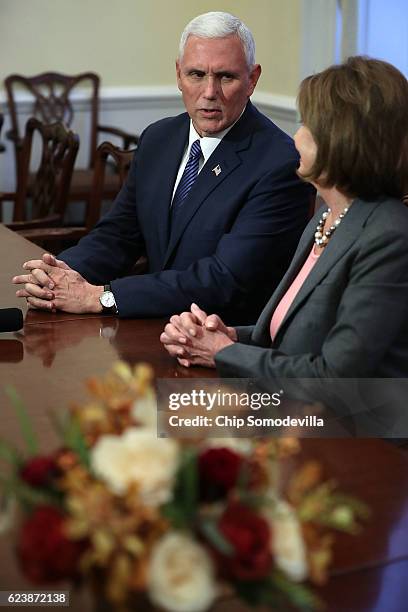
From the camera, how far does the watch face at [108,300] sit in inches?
108

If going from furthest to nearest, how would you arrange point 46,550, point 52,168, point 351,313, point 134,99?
point 134,99 < point 52,168 < point 351,313 < point 46,550

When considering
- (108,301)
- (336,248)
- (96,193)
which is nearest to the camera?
(336,248)

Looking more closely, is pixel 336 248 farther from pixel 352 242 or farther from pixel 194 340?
pixel 194 340

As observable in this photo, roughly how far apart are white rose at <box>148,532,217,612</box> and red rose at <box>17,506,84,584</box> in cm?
8

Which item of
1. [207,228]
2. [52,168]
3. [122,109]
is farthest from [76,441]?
[122,109]

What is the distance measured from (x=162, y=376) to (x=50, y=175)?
2897 mm

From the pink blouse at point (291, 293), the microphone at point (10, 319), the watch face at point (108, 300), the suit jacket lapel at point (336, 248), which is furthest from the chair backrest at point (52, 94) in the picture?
the suit jacket lapel at point (336, 248)

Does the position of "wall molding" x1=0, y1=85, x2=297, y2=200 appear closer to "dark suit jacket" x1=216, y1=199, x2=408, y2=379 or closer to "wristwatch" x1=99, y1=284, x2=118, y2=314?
"wristwatch" x1=99, y1=284, x2=118, y2=314

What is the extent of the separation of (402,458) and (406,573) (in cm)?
40

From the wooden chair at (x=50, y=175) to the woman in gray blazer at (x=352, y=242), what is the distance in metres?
2.35

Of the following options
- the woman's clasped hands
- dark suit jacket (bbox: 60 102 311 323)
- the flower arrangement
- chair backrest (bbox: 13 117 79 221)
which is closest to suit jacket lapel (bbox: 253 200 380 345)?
the woman's clasped hands

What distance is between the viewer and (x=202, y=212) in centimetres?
304

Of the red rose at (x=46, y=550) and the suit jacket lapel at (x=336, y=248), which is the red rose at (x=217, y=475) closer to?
the red rose at (x=46, y=550)

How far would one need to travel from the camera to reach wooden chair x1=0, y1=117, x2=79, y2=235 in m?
4.69
